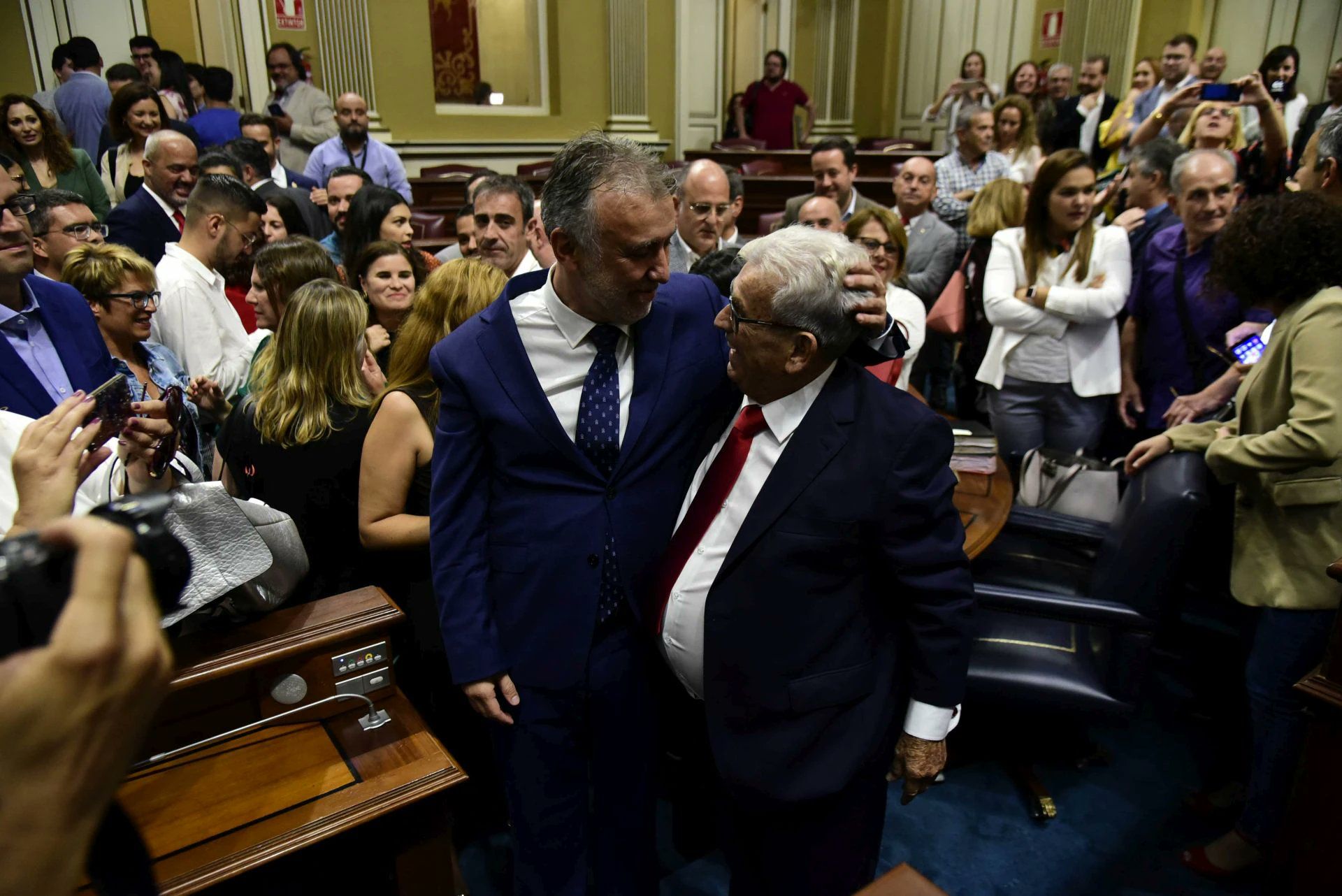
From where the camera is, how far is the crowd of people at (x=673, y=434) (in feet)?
4.60

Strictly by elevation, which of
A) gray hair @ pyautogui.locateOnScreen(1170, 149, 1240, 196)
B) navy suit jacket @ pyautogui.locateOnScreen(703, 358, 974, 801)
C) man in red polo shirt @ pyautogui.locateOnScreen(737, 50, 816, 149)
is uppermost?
man in red polo shirt @ pyautogui.locateOnScreen(737, 50, 816, 149)

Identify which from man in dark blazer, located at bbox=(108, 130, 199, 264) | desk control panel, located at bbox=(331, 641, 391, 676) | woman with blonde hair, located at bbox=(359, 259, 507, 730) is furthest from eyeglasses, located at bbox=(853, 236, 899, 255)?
man in dark blazer, located at bbox=(108, 130, 199, 264)

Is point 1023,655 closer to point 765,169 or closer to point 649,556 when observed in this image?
point 649,556

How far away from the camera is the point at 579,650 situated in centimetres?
158

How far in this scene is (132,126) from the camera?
4309 mm

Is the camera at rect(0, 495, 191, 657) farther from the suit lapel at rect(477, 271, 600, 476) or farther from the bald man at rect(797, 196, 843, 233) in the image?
the bald man at rect(797, 196, 843, 233)

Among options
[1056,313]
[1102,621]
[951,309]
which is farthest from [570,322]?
[951,309]

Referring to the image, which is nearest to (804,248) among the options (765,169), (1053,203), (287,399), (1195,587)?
(287,399)

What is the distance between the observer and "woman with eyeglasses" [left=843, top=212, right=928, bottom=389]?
2963 mm

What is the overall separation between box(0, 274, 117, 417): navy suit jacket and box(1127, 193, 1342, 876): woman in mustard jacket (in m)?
2.71

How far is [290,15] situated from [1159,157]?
743cm

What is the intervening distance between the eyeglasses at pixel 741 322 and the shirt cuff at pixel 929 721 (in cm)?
67

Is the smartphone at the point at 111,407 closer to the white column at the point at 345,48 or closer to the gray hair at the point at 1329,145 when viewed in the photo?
the gray hair at the point at 1329,145

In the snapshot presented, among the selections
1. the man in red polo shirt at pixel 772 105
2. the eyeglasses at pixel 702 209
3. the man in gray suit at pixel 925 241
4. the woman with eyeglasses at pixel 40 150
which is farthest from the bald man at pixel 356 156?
the man in red polo shirt at pixel 772 105
